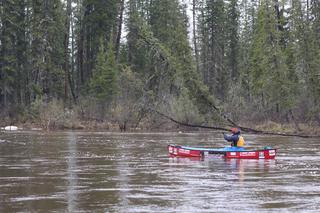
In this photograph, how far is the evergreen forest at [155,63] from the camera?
4994 cm

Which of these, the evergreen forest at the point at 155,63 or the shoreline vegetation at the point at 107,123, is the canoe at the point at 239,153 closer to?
the evergreen forest at the point at 155,63

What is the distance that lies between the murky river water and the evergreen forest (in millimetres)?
6946

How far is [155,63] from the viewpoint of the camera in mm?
57219

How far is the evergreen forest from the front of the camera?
49.9m

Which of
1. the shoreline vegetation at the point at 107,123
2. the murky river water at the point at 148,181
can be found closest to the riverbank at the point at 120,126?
the shoreline vegetation at the point at 107,123

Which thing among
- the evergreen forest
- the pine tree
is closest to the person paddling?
the evergreen forest

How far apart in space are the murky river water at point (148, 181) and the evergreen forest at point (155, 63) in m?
6.95

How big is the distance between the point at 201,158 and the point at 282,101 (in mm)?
25056

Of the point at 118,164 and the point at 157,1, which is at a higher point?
the point at 157,1

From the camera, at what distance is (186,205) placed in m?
15.2

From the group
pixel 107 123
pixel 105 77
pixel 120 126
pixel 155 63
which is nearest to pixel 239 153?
pixel 120 126

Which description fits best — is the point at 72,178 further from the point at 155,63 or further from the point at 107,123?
the point at 155,63

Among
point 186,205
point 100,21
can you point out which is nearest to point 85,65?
point 100,21

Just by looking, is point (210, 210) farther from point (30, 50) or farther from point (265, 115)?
point (30, 50)
